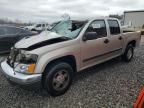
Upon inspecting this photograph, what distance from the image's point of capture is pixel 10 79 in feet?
13.0

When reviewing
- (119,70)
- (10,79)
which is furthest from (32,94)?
(119,70)

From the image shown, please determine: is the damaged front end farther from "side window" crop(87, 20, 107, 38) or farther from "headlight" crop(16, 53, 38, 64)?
"side window" crop(87, 20, 107, 38)

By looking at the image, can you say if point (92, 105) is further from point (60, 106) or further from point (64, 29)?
point (64, 29)

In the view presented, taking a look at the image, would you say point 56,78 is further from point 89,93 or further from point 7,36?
point 7,36

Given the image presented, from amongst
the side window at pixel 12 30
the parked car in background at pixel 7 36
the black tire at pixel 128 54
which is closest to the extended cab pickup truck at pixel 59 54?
the black tire at pixel 128 54

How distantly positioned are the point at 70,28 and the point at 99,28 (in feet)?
2.91

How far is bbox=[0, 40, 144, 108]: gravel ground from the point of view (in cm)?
391

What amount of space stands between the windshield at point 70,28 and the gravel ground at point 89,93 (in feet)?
4.32

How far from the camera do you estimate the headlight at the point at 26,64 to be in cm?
375

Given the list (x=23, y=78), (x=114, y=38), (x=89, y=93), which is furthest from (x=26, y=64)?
(x=114, y=38)

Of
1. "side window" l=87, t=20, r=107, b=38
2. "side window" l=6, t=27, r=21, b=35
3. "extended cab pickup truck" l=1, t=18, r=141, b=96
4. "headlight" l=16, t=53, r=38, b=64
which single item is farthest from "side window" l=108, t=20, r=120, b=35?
"side window" l=6, t=27, r=21, b=35

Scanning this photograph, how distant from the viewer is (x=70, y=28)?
5.12m

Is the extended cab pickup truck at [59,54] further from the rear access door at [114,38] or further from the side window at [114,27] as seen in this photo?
the side window at [114,27]

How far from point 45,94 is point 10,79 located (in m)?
0.90
